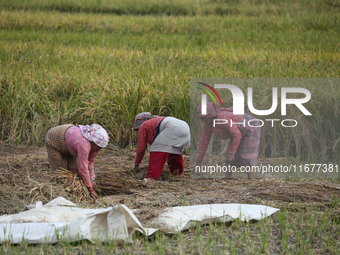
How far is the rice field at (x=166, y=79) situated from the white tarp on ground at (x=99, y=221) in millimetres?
66

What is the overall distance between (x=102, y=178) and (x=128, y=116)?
1.64 m

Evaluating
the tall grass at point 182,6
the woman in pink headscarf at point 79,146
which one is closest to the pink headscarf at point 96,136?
the woman in pink headscarf at point 79,146

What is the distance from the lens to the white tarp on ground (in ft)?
8.30

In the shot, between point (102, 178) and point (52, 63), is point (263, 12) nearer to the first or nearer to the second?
point (52, 63)

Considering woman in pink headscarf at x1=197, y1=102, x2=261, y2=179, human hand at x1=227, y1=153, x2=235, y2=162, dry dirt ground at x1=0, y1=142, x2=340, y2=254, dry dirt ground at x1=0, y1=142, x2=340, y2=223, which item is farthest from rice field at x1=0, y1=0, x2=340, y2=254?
woman in pink headscarf at x1=197, y1=102, x2=261, y2=179

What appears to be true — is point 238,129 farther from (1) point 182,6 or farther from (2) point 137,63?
(1) point 182,6

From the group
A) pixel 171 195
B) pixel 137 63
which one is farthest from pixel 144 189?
pixel 137 63

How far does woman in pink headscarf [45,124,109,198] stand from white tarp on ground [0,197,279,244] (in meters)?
0.61

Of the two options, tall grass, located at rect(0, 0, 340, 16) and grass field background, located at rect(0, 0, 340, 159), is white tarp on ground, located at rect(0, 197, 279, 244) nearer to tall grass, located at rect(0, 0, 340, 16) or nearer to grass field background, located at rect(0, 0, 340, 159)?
→ grass field background, located at rect(0, 0, 340, 159)

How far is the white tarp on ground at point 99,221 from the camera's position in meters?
2.53

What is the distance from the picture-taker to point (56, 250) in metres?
2.42

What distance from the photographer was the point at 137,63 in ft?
25.7

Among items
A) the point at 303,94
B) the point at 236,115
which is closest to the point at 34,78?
the point at 236,115

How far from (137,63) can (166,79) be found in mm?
1663
